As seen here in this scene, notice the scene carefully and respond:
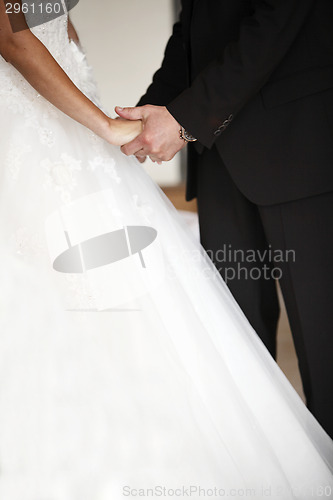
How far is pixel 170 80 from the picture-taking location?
4.91 feet

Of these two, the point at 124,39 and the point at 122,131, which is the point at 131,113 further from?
the point at 124,39

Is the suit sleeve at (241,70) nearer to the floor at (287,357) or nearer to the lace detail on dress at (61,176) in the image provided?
the lace detail on dress at (61,176)

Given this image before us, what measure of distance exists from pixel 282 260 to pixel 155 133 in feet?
1.29

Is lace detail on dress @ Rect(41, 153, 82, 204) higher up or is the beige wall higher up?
lace detail on dress @ Rect(41, 153, 82, 204)

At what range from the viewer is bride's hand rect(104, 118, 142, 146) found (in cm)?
112

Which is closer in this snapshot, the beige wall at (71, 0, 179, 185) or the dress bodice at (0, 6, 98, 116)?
the dress bodice at (0, 6, 98, 116)

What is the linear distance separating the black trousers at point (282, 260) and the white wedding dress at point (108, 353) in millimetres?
178

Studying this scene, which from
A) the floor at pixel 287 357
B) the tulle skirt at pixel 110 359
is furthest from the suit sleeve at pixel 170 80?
the floor at pixel 287 357

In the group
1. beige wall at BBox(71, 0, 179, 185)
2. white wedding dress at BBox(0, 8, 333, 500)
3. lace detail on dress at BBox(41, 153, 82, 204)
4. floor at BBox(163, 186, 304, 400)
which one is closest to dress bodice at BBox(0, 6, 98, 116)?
white wedding dress at BBox(0, 8, 333, 500)

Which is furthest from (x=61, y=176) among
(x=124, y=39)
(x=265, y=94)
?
(x=124, y=39)

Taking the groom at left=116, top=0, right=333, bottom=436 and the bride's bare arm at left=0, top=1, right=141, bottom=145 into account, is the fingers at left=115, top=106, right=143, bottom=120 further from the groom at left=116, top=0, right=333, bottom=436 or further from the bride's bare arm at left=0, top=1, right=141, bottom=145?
the bride's bare arm at left=0, top=1, right=141, bottom=145

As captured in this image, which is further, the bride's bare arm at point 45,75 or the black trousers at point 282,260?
the black trousers at point 282,260

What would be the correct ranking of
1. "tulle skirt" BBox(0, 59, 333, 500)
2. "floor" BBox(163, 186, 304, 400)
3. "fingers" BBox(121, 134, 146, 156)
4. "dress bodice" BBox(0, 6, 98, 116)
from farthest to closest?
"floor" BBox(163, 186, 304, 400) → "fingers" BBox(121, 134, 146, 156) → "dress bodice" BBox(0, 6, 98, 116) → "tulle skirt" BBox(0, 59, 333, 500)

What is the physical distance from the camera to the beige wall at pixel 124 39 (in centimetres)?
549
